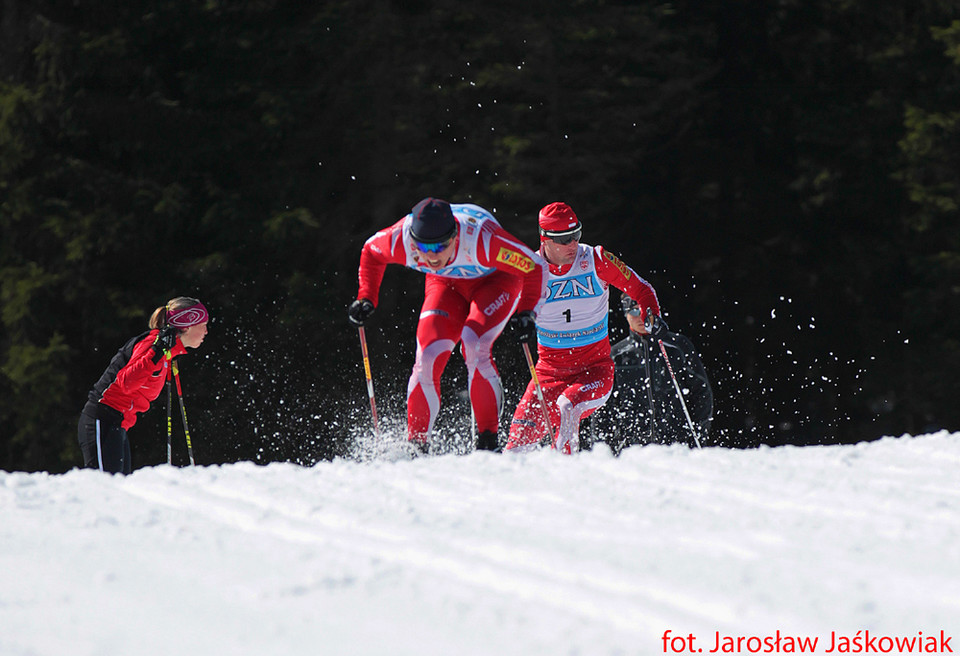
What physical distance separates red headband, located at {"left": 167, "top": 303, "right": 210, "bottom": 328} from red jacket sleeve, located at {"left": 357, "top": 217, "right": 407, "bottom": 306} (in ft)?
2.67

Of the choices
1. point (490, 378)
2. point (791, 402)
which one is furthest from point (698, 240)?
point (490, 378)

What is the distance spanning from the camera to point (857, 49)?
15.7 metres

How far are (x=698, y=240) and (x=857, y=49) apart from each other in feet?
11.9

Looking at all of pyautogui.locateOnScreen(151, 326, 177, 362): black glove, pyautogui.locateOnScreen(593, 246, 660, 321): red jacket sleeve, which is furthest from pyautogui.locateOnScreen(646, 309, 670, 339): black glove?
pyautogui.locateOnScreen(151, 326, 177, 362): black glove

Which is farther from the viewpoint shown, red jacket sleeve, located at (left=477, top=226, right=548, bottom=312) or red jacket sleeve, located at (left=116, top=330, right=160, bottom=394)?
red jacket sleeve, located at (left=116, top=330, right=160, bottom=394)

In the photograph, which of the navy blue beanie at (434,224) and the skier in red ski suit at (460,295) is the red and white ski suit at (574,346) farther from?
the navy blue beanie at (434,224)

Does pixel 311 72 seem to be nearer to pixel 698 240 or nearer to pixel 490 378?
pixel 698 240

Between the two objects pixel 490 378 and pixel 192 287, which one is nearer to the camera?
pixel 490 378

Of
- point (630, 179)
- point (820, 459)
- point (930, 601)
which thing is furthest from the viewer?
point (630, 179)

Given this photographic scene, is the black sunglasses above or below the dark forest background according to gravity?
above

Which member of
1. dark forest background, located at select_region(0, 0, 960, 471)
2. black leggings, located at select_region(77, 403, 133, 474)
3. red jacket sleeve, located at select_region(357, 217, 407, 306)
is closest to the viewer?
red jacket sleeve, located at select_region(357, 217, 407, 306)

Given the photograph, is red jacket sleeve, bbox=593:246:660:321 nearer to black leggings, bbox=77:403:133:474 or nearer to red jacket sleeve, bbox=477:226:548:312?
red jacket sleeve, bbox=477:226:548:312

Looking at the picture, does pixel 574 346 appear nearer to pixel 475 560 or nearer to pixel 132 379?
pixel 132 379

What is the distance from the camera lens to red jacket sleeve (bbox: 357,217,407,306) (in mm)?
5246
